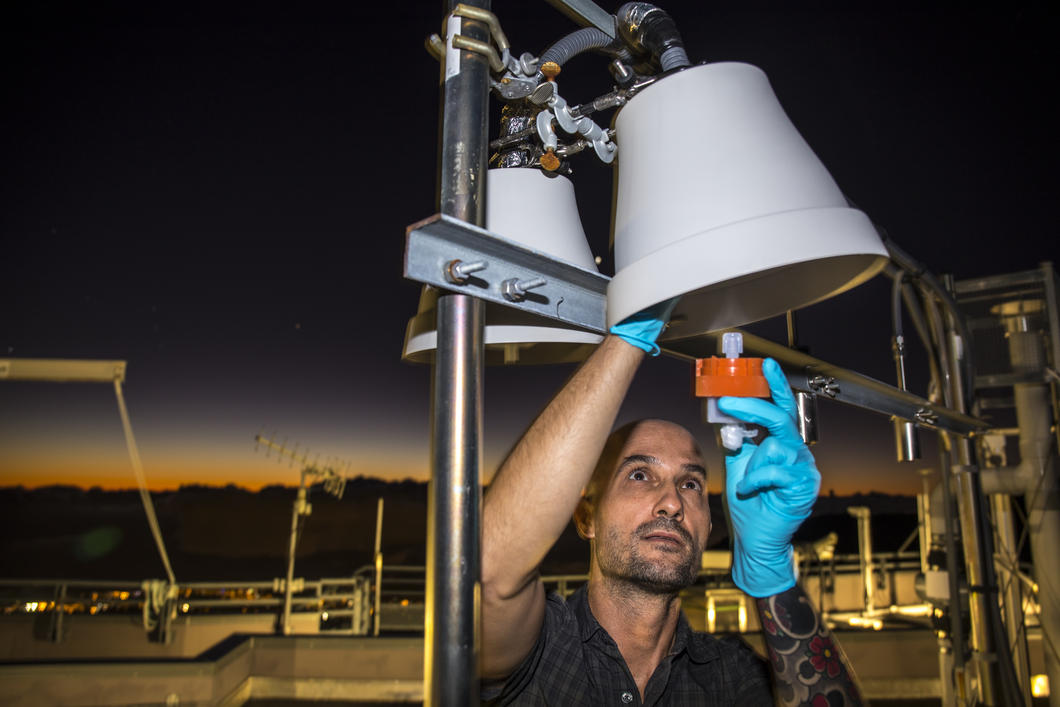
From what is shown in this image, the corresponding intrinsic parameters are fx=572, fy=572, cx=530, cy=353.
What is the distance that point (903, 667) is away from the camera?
5715 mm

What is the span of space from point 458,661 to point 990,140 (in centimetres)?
728

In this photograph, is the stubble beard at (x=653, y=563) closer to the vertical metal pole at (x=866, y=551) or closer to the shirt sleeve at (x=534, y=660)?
the shirt sleeve at (x=534, y=660)

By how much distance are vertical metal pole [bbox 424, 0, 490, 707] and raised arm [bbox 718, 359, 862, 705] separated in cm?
66

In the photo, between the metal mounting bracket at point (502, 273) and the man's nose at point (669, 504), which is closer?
the metal mounting bracket at point (502, 273)

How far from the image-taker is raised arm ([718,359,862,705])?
1148 mm

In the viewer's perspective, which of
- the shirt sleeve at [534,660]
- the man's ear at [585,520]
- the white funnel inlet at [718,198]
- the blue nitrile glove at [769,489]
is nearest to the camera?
the white funnel inlet at [718,198]

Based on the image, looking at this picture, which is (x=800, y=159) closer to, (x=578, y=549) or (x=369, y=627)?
(x=369, y=627)

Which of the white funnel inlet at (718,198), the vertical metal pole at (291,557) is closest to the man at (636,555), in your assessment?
the white funnel inlet at (718,198)

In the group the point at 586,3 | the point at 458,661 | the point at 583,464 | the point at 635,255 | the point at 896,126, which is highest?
the point at 896,126

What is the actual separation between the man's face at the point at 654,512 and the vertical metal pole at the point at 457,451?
1.13 m

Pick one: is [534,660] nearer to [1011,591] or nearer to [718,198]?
[718,198]

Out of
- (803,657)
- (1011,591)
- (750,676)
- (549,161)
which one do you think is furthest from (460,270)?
(1011,591)

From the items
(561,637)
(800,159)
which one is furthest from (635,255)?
(561,637)

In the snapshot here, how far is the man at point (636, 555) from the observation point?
81 centimetres
